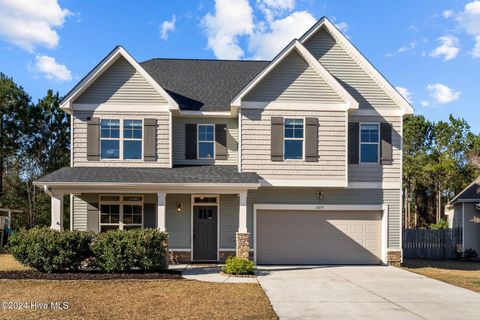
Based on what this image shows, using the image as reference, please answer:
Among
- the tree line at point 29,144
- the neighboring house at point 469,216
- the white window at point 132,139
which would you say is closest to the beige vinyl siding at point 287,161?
the white window at point 132,139

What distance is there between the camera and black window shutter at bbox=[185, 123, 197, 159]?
53.8 feet

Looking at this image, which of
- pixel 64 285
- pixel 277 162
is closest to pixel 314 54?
pixel 277 162

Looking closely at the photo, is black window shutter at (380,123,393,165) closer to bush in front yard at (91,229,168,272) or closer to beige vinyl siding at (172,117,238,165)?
beige vinyl siding at (172,117,238,165)

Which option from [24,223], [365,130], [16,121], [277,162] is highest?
[16,121]

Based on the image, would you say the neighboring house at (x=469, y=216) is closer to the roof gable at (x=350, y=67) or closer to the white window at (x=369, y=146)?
the white window at (x=369, y=146)

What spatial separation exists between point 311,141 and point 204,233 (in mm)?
5004

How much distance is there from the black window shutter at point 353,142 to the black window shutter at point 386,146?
88cm

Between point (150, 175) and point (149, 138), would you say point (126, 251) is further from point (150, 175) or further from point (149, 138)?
point (149, 138)

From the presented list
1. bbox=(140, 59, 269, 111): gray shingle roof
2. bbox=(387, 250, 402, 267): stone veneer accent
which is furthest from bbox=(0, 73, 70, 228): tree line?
bbox=(387, 250, 402, 267): stone veneer accent

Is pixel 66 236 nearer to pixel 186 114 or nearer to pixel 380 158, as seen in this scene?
pixel 186 114

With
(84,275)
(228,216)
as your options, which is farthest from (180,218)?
(84,275)

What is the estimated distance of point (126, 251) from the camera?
41.1ft

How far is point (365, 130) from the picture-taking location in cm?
1628

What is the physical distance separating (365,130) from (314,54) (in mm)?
3377
